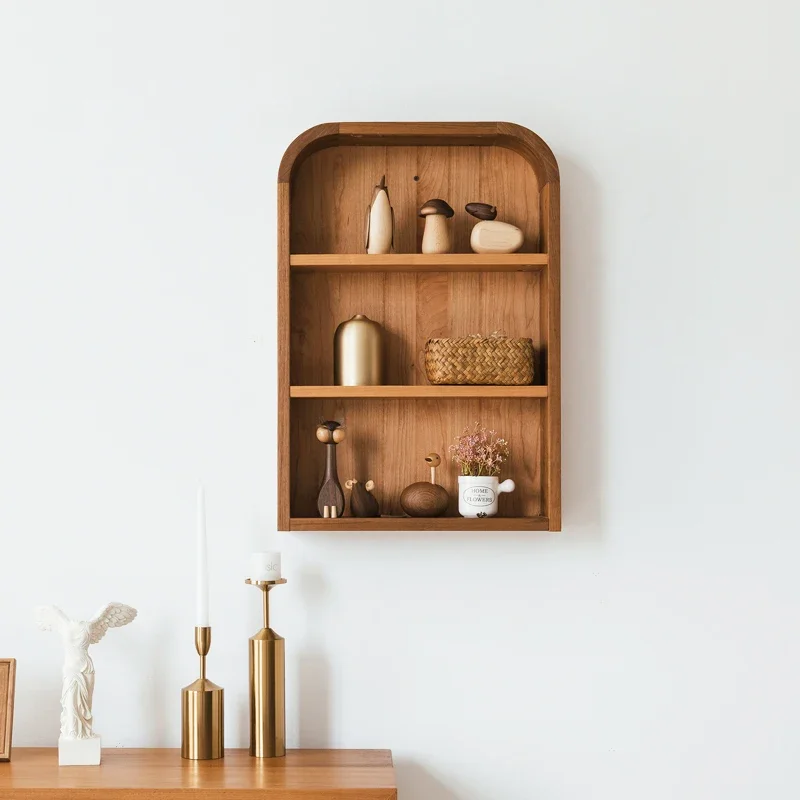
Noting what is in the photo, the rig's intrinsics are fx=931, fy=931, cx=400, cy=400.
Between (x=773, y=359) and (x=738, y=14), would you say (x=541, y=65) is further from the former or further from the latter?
(x=773, y=359)

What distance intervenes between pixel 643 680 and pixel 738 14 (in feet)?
4.16

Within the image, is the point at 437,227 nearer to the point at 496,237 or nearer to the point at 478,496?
the point at 496,237

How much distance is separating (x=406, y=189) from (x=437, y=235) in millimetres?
144

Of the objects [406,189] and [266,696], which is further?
[406,189]

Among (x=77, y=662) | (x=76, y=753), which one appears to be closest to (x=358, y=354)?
(x=77, y=662)

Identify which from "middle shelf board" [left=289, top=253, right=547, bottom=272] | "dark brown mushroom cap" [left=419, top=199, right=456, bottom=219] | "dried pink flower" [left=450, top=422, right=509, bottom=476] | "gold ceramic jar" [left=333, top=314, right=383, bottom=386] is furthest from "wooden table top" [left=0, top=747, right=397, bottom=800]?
"dark brown mushroom cap" [left=419, top=199, right=456, bottom=219]

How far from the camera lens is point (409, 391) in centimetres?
161

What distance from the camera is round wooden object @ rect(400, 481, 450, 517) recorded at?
1640 mm

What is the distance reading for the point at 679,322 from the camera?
1752 millimetres

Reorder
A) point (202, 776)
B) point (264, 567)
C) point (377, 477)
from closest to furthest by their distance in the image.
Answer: point (202, 776), point (264, 567), point (377, 477)

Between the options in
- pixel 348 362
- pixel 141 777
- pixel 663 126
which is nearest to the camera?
pixel 141 777

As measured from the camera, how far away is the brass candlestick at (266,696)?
1585 millimetres

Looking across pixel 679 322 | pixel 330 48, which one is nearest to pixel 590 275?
pixel 679 322

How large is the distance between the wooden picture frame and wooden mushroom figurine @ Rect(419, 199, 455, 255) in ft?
3.38
